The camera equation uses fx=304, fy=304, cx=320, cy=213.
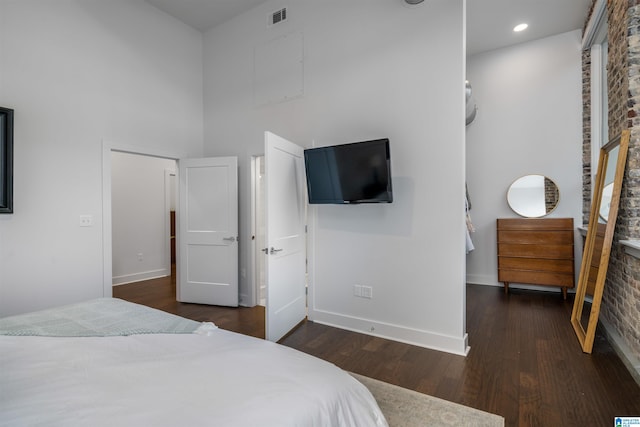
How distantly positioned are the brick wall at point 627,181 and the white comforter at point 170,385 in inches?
100

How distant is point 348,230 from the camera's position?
3.25 m

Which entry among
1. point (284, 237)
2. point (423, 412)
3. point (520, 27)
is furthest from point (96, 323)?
point (520, 27)

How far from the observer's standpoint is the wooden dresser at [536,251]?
4.04m

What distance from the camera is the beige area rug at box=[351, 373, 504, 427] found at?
1.76 meters

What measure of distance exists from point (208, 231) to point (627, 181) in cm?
447

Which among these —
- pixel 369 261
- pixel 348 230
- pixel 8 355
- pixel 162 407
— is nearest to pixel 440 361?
pixel 369 261

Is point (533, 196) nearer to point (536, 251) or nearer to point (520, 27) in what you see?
point (536, 251)

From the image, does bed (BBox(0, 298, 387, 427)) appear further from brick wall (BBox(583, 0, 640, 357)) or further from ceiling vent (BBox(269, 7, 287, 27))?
ceiling vent (BBox(269, 7, 287, 27))

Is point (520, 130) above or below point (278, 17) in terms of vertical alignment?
below

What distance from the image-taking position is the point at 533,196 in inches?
177

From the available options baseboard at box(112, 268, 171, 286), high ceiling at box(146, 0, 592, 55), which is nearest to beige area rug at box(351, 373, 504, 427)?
high ceiling at box(146, 0, 592, 55)

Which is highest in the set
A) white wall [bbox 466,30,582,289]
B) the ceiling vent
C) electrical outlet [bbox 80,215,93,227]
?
the ceiling vent

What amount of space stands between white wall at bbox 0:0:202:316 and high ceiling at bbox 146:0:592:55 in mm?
466

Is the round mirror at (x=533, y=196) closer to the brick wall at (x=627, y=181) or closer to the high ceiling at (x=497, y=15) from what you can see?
the brick wall at (x=627, y=181)
